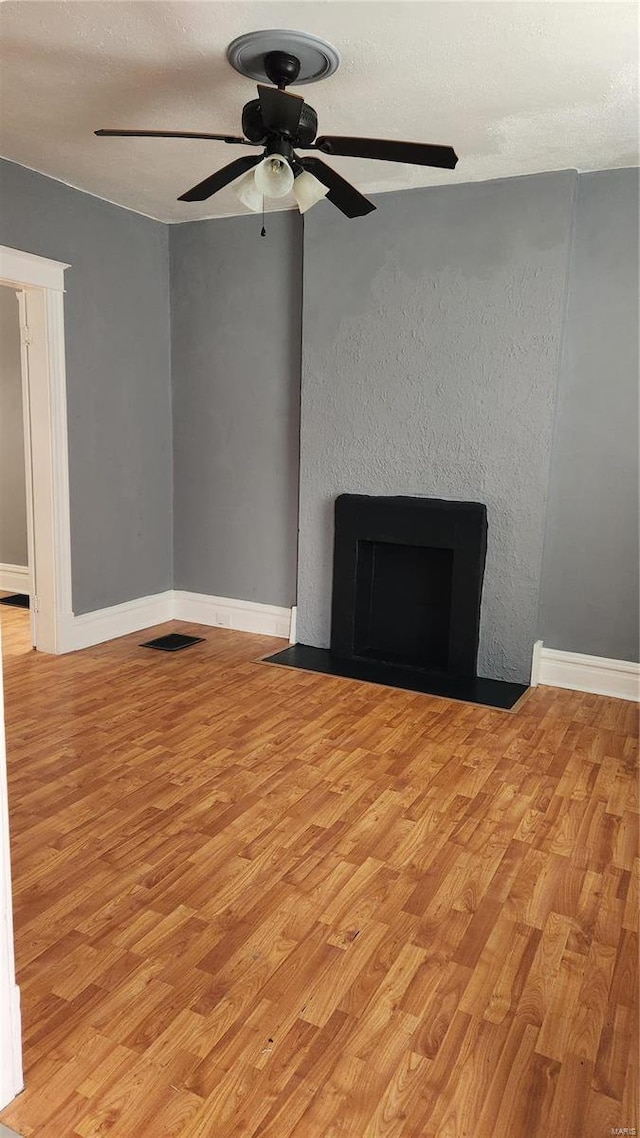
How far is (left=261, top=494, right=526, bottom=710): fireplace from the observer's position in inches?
159

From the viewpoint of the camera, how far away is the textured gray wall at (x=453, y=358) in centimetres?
384

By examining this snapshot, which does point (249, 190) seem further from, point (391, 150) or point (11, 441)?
point (11, 441)

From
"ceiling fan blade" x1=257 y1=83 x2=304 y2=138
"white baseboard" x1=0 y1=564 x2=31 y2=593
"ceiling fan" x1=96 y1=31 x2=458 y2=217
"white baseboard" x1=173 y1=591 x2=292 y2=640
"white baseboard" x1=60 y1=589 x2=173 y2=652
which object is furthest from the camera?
"white baseboard" x1=0 y1=564 x2=31 y2=593

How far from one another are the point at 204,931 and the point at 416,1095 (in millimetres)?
713

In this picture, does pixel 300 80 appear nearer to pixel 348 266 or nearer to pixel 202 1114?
pixel 348 266

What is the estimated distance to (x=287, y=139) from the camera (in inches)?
101

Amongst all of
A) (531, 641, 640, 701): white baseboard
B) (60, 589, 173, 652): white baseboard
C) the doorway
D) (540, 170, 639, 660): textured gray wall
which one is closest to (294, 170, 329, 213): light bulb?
(540, 170, 639, 660): textured gray wall

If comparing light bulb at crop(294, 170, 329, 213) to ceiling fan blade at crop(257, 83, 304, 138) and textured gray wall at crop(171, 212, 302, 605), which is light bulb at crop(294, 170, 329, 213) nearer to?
ceiling fan blade at crop(257, 83, 304, 138)

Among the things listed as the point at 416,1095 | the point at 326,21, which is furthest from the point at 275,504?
the point at 416,1095

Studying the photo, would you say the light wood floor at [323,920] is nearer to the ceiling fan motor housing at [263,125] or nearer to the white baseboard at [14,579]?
the ceiling fan motor housing at [263,125]

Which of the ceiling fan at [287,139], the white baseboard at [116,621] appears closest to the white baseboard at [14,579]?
the white baseboard at [116,621]

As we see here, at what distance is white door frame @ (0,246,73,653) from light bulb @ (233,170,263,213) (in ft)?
5.64

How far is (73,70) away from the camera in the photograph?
A: 2.82 metres

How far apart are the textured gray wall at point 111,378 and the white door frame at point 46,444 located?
0.25 feet
